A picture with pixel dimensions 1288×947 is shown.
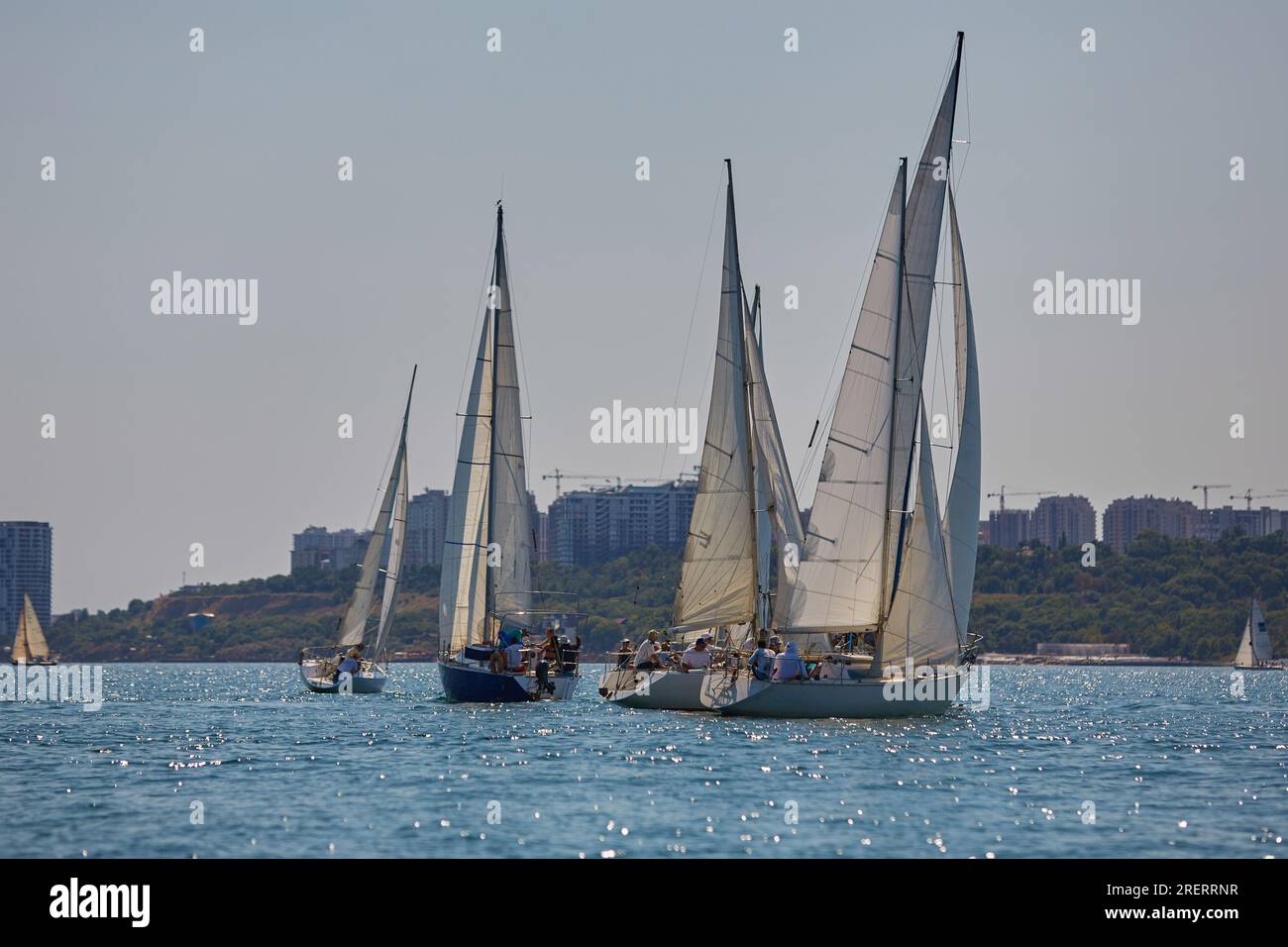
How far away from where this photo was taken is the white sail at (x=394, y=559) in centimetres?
7206

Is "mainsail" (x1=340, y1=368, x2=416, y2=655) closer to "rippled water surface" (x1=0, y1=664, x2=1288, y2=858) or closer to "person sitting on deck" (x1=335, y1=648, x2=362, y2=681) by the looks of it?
"person sitting on deck" (x1=335, y1=648, x2=362, y2=681)

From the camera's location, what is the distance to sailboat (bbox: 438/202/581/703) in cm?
5331

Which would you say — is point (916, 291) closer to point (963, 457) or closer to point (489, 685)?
point (963, 457)

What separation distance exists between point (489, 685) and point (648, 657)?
513 centimetres

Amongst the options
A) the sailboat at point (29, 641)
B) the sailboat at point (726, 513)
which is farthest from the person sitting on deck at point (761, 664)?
the sailboat at point (29, 641)

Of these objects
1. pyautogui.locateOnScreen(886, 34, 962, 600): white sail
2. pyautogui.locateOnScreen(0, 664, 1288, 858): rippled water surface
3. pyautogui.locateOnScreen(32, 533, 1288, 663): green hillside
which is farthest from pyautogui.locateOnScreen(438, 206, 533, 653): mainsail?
Result: pyautogui.locateOnScreen(32, 533, 1288, 663): green hillside

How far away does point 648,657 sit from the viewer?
163 feet

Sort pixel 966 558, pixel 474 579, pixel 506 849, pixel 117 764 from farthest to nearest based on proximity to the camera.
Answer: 1. pixel 474 579
2. pixel 966 558
3. pixel 117 764
4. pixel 506 849

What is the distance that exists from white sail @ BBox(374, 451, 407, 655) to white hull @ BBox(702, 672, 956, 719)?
105ft

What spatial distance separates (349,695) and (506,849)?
51.0m

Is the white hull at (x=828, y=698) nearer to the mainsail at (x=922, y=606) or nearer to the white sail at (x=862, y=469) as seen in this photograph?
the mainsail at (x=922, y=606)

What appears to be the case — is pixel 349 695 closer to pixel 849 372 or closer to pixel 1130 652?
pixel 849 372
